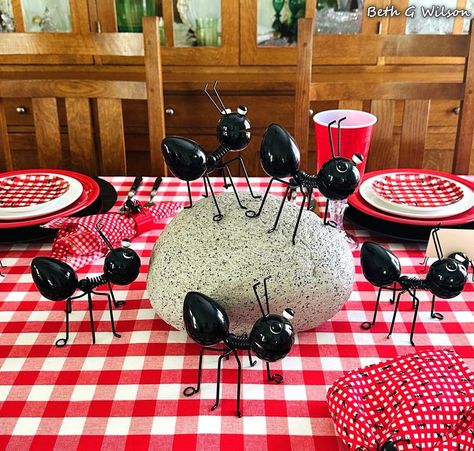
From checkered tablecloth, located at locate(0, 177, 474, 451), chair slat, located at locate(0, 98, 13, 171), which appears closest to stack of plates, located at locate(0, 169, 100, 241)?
checkered tablecloth, located at locate(0, 177, 474, 451)

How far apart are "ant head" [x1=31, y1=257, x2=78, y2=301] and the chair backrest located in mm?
795

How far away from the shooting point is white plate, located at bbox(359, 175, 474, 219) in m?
1.05

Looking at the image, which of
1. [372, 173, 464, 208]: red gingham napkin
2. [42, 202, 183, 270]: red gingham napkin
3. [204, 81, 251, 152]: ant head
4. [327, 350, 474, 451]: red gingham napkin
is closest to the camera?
[327, 350, 474, 451]: red gingham napkin

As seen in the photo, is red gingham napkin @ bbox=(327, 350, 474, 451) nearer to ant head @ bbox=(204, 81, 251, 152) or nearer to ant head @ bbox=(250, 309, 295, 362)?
ant head @ bbox=(250, 309, 295, 362)

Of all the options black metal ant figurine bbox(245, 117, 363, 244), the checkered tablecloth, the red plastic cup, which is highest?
black metal ant figurine bbox(245, 117, 363, 244)

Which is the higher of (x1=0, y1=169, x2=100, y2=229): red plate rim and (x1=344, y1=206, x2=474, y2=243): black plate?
Answer: (x1=0, y1=169, x2=100, y2=229): red plate rim

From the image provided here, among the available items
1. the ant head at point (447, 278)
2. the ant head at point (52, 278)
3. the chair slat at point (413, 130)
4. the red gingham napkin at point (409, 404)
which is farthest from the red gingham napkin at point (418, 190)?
the ant head at point (52, 278)

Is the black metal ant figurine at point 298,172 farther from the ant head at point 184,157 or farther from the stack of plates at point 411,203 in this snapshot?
the stack of plates at point 411,203

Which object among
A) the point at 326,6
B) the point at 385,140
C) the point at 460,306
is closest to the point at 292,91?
the point at 326,6

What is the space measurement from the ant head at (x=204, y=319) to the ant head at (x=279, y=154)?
0.19 m

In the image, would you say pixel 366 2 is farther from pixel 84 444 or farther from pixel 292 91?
pixel 84 444

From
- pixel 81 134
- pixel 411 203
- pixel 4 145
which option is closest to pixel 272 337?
pixel 411 203

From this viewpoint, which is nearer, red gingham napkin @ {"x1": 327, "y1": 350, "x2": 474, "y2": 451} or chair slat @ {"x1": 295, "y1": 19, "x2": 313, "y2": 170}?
red gingham napkin @ {"x1": 327, "y1": 350, "x2": 474, "y2": 451}

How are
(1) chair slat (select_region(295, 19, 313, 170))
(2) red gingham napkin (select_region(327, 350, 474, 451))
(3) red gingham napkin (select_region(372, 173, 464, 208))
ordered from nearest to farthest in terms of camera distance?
(2) red gingham napkin (select_region(327, 350, 474, 451))
(3) red gingham napkin (select_region(372, 173, 464, 208))
(1) chair slat (select_region(295, 19, 313, 170))
